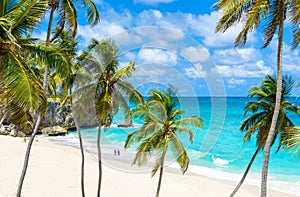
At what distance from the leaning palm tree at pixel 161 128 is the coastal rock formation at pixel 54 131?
34439 millimetres

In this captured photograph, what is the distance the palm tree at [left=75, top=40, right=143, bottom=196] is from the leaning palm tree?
3.25 feet

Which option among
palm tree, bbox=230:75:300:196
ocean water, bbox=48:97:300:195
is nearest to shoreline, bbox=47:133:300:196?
ocean water, bbox=48:97:300:195

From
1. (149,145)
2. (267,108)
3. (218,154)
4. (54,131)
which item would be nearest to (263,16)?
(267,108)

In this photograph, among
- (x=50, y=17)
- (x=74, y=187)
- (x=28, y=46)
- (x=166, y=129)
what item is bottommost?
(x=74, y=187)

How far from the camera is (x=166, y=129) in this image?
46.0 ft

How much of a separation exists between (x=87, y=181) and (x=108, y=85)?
11676mm

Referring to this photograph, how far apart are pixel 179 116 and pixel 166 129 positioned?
1156 millimetres

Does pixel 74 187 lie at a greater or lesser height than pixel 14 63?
lesser

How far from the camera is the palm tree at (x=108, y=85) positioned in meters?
12.9

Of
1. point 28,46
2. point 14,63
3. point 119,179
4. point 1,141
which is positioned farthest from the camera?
point 1,141

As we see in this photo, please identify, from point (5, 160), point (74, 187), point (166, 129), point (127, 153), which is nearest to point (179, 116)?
point (166, 129)

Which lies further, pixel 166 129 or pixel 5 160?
pixel 5 160

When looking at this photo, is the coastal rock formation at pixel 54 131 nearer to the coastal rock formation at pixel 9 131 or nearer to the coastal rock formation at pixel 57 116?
the coastal rock formation at pixel 57 116

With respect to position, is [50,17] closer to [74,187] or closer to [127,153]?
[74,187]
